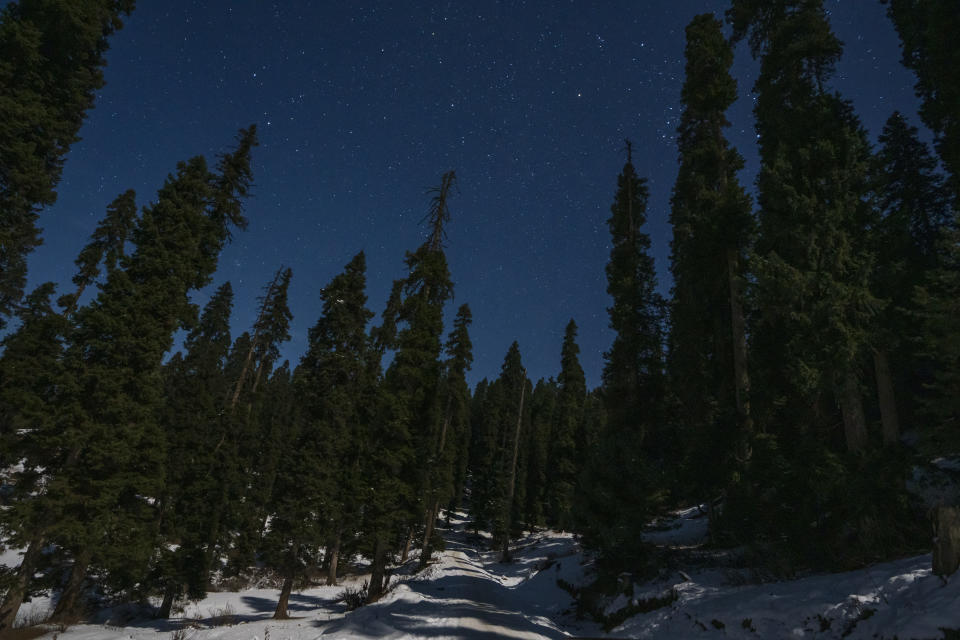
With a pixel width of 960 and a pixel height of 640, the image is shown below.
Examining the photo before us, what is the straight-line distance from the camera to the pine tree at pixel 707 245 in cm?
1638

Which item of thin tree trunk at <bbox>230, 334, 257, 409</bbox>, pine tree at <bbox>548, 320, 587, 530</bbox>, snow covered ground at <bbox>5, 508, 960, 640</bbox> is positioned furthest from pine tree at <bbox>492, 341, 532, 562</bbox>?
thin tree trunk at <bbox>230, 334, 257, 409</bbox>

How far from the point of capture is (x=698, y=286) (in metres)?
18.5

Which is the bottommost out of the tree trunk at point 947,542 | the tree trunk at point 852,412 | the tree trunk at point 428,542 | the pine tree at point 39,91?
the tree trunk at point 428,542

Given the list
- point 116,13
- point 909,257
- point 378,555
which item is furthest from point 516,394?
point 116,13

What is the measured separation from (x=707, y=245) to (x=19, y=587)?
24115mm

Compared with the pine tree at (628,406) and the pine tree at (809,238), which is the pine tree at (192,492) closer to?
the pine tree at (628,406)

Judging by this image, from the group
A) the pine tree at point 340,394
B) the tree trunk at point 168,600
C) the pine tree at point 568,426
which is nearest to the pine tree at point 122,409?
the tree trunk at point 168,600

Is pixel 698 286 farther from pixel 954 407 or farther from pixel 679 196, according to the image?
pixel 954 407

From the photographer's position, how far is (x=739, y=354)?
51.1ft

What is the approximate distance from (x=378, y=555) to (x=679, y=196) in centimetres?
2004

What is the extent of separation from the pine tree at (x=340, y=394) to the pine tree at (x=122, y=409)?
604cm

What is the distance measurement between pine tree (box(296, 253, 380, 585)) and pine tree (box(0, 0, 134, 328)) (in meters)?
11.5

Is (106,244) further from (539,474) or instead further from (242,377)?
(539,474)

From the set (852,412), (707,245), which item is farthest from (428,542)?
(852,412)
